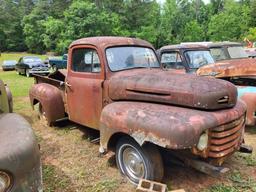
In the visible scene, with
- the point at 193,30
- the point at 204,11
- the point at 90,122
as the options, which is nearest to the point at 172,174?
the point at 90,122

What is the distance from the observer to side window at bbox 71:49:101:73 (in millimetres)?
5004

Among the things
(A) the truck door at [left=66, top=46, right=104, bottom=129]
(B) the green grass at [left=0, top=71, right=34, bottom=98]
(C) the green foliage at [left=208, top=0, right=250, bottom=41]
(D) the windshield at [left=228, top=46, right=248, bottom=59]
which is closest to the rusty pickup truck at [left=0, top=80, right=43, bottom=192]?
(A) the truck door at [left=66, top=46, right=104, bottom=129]

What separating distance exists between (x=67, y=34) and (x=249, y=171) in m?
37.1

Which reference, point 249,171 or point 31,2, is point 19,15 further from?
point 249,171

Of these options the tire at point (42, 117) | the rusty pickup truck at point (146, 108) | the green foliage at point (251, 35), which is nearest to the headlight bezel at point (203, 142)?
the rusty pickup truck at point (146, 108)

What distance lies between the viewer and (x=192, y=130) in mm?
3254

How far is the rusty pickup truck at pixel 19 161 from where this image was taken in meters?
2.32

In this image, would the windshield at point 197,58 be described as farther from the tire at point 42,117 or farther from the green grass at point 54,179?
the green grass at point 54,179

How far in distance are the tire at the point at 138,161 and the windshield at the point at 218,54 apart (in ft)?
20.6

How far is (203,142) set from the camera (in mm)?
3387

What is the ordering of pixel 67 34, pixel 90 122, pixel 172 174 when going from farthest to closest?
pixel 67 34 < pixel 90 122 < pixel 172 174

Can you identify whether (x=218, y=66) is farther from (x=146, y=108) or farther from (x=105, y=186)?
(x=105, y=186)

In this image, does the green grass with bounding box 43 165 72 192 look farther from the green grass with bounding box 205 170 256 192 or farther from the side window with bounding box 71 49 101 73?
the green grass with bounding box 205 170 256 192

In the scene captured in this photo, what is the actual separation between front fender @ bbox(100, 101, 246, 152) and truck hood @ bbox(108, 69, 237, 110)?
0.10 metres
